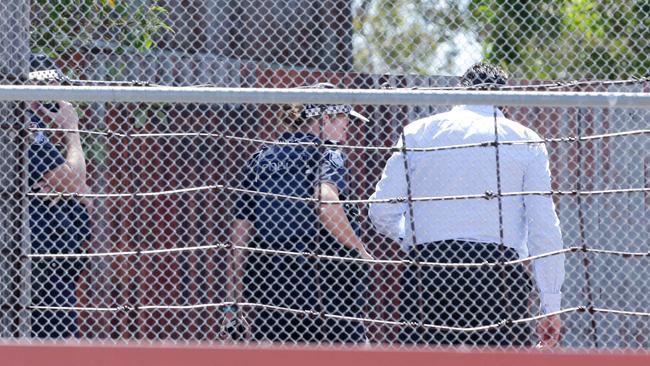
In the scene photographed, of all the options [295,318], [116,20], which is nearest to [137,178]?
[116,20]

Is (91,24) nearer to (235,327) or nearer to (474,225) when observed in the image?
(235,327)

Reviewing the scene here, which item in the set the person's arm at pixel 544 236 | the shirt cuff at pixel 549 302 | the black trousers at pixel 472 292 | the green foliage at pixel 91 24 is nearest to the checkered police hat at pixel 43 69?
the green foliage at pixel 91 24

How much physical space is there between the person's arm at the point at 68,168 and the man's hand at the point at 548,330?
6.12 ft

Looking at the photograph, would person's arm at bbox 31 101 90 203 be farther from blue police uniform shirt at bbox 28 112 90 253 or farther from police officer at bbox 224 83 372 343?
police officer at bbox 224 83 372 343

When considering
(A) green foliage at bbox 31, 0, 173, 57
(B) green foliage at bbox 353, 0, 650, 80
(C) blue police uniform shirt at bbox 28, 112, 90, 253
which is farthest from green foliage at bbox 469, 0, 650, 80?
(C) blue police uniform shirt at bbox 28, 112, 90, 253

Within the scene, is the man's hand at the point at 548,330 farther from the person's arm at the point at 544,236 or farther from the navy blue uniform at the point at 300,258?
the navy blue uniform at the point at 300,258

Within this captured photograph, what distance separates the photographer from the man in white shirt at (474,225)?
17.3 ft

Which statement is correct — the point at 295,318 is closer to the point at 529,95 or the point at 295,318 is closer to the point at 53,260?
the point at 53,260

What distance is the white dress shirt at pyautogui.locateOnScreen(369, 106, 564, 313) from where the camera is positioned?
528 cm

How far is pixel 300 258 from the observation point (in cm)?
559

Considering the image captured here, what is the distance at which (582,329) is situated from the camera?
22.5ft

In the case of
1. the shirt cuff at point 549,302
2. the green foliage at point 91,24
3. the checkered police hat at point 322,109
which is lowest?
the shirt cuff at point 549,302

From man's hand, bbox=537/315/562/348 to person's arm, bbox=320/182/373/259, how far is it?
2.55 feet

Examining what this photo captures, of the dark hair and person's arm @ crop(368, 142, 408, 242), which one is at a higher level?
the dark hair
